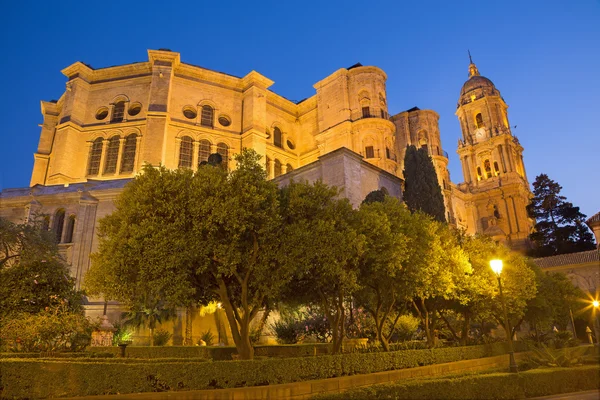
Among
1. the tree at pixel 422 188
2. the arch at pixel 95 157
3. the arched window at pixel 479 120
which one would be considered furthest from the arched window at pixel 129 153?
the arched window at pixel 479 120

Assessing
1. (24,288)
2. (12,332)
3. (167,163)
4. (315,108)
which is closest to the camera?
(12,332)

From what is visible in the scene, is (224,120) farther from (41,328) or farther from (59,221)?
(41,328)

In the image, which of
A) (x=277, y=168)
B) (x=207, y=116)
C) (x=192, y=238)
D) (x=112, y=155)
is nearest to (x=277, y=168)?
(x=277, y=168)

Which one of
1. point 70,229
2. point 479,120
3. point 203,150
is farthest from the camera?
point 479,120

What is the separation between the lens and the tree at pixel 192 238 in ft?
39.6

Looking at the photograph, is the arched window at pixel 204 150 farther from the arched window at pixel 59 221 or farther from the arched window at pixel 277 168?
the arched window at pixel 59 221

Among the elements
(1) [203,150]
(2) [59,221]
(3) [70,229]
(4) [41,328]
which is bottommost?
(4) [41,328]

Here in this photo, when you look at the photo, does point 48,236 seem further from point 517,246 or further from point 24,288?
point 517,246

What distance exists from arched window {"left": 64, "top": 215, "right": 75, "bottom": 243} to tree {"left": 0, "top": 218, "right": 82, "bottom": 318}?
16142mm

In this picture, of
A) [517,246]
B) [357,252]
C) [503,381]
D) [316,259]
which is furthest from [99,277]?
[517,246]

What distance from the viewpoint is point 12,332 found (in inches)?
603

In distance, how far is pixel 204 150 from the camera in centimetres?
4294

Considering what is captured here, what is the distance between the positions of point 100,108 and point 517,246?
60653 millimetres

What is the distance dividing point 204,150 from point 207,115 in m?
4.61
